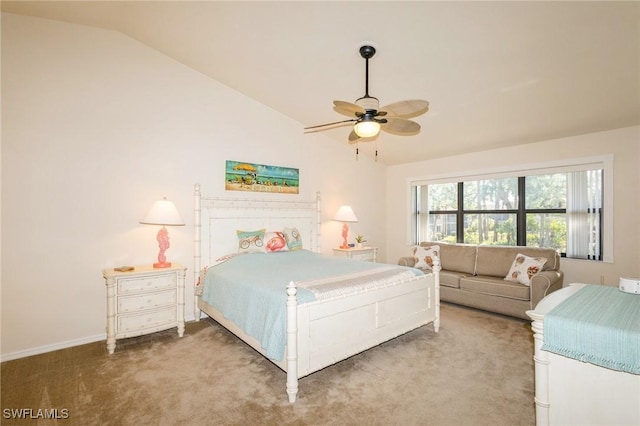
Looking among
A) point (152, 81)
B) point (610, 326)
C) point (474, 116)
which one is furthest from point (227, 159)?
point (610, 326)

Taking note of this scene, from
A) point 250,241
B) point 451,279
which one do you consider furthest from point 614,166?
point 250,241

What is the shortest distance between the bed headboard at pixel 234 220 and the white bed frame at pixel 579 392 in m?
3.49

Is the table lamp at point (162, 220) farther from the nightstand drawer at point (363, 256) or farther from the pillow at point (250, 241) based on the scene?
the nightstand drawer at point (363, 256)

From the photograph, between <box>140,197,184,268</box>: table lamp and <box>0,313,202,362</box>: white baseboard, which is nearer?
<box>0,313,202,362</box>: white baseboard

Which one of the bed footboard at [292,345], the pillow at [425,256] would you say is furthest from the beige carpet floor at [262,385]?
the pillow at [425,256]

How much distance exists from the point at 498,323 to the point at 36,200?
5256mm

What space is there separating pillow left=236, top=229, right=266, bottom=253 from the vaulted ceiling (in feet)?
6.48

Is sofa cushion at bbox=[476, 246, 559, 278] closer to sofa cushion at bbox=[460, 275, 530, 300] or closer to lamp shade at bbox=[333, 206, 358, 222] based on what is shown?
sofa cushion at bbox=[460, 275, 530, 300]

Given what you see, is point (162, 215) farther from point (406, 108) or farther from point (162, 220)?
point (406, 108)

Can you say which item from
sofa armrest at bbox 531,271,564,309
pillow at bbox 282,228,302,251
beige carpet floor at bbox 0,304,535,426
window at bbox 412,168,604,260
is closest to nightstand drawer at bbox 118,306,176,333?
beige carpet floor at bbox 0,304,535,426

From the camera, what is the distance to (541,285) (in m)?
3.59

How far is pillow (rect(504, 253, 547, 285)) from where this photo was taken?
12.6 ft

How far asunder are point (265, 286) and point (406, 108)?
74.6 inches
